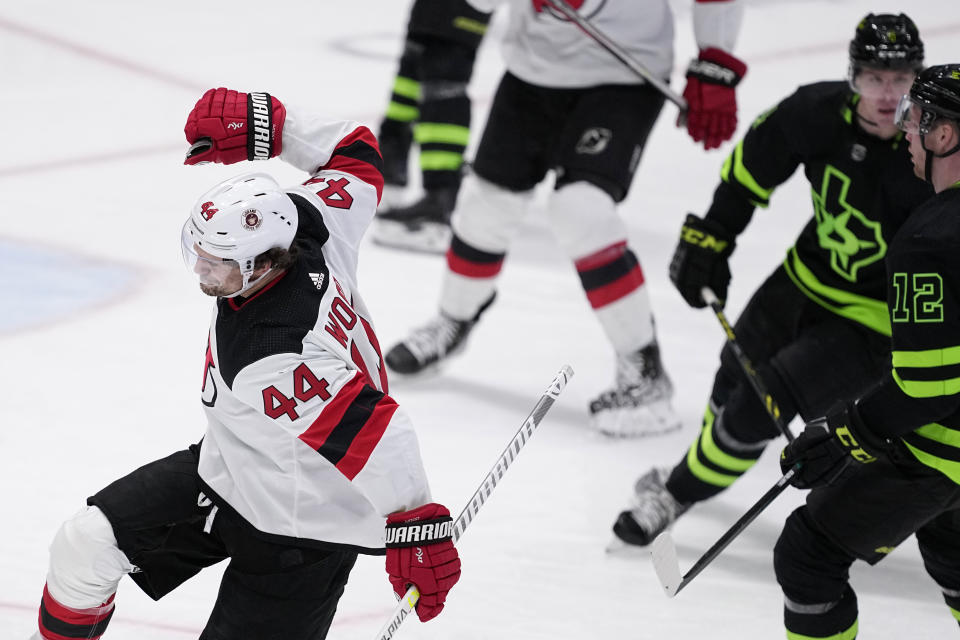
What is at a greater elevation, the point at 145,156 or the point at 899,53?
the point at 899,53

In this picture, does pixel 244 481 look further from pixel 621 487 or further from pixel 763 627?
pixel 621 487

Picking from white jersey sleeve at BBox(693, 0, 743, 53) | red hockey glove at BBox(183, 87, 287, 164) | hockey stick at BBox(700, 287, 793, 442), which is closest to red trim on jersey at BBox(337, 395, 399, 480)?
red hockey glove at BBox(183, 87, 287, 164)

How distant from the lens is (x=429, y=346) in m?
3.48

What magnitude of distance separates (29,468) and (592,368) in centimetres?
149

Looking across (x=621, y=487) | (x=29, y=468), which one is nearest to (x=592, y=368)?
(x=621, y=487)

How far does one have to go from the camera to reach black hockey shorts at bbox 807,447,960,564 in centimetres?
199

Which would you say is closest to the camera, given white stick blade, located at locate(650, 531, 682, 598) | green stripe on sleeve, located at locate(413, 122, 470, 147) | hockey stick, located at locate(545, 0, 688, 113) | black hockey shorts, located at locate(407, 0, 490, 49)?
white stick blade, located at locate(650, 531, 682, 598)

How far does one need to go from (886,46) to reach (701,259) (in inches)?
22.5

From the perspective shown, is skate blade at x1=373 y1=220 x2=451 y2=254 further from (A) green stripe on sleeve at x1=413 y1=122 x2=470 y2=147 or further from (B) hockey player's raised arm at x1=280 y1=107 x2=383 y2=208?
(B) hockey player's raised arm at x1=280 y1=107 x2=383 y2=208

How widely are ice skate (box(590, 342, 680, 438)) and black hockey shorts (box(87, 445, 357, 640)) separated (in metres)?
1.40

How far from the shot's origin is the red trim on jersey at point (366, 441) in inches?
67.6

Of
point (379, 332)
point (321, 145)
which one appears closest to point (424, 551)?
point (321, 145)

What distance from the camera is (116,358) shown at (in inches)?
137

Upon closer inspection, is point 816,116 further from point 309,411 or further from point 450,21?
point 450,21
